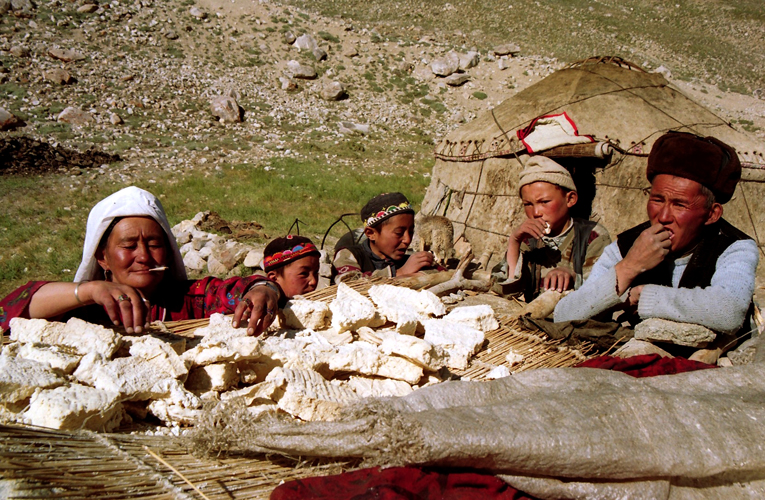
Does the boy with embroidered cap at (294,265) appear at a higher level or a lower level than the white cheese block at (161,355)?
lower

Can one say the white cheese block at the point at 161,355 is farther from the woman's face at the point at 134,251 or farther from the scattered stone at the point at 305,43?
the scattered stone at the point at 305,43

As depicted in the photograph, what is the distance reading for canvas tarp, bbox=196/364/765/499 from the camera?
1299 mm

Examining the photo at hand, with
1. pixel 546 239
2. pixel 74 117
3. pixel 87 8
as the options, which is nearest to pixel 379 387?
pixel 546 239

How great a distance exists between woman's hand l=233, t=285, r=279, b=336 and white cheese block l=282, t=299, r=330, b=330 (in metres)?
0.12

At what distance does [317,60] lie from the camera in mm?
20547

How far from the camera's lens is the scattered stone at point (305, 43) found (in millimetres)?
20953

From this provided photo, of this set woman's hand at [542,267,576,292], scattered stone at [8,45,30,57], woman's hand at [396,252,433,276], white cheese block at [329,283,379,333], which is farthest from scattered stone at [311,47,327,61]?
white cheese block at [329,283,379,333]

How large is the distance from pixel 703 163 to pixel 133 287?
2.52 m

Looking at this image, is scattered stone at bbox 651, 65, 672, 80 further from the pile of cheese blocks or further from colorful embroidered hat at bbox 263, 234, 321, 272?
the pile of cheese blocks

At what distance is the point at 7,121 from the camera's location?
37.1ft

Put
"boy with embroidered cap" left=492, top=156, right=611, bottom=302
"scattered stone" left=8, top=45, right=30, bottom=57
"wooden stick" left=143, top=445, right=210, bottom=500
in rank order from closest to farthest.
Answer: "wooden stick" left=143, top=445, right=210, bottom=500 → "boy with embroidered cap" left=492, top=156, right=611, bottom=302 → "scattered stone" left=8, top=45, right=30, bottom=57

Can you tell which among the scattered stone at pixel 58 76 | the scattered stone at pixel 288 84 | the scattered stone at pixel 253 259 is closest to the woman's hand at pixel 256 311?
the scattered stone at pixel 253 259

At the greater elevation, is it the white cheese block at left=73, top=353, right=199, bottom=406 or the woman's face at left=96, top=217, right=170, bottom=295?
the woman's face at left=96, top=217, right=170, bottom=295

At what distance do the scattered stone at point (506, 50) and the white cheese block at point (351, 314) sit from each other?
23.2 meters
